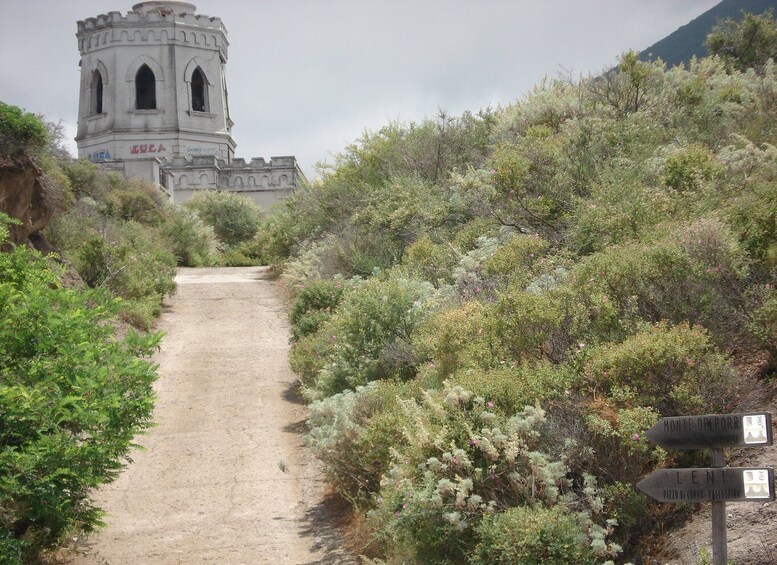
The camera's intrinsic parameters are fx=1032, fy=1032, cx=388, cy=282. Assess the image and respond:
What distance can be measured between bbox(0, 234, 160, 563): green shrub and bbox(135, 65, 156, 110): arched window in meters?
52.3

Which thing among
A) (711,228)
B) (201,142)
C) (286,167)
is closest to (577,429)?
(711,228)

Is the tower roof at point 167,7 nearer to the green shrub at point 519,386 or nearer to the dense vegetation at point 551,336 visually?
the dense vegetation at point 551,336

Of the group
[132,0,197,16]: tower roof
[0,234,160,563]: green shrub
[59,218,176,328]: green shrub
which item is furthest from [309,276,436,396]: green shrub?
[132,0,197,16]: tower roof

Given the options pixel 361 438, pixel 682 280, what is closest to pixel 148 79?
pixel 361 438

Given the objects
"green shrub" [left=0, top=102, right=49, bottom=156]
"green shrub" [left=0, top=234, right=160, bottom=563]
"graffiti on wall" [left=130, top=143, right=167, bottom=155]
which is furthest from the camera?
"graffiti on wall" [left=130, top=143, right=167, bottom=155]

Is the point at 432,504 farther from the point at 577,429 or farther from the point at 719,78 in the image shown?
the point at 719,78

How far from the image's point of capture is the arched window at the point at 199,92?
201 feet

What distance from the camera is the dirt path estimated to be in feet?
35.0

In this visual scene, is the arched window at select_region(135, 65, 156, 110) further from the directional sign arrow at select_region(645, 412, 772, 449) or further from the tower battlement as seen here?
the directional sign arrow at select_region(645, 412, 772, 449)

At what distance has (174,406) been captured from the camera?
16.9m

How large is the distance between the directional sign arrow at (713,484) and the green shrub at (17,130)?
52.2 ft

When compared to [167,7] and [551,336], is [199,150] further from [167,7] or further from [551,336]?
[551,336]

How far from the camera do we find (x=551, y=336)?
10086 millimetres

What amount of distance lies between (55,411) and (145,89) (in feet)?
181
